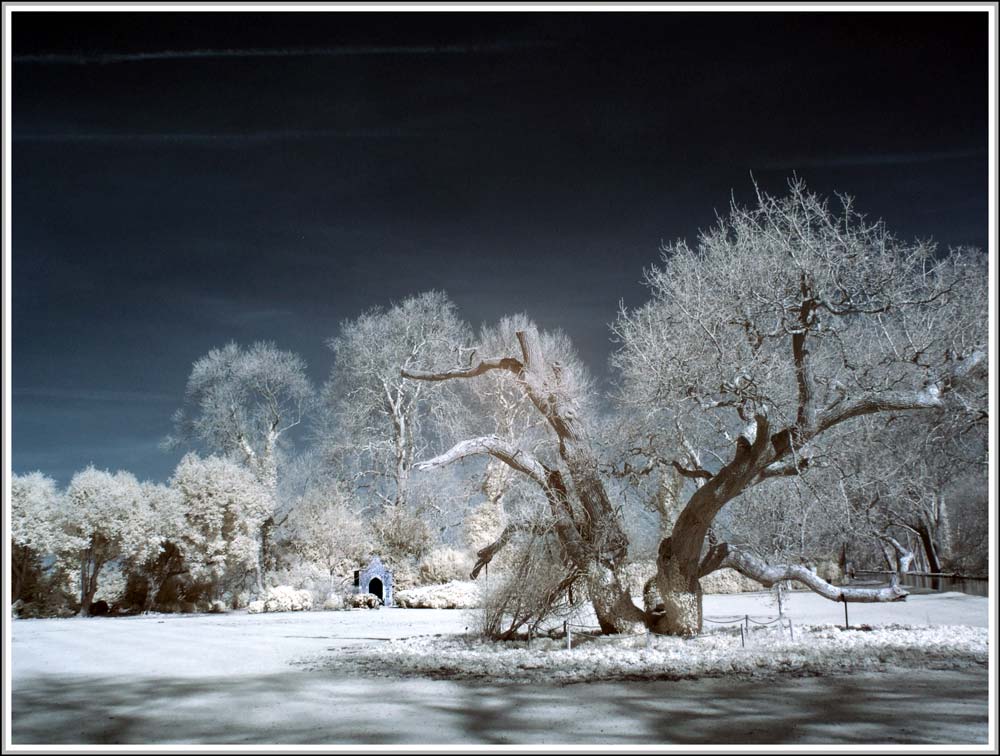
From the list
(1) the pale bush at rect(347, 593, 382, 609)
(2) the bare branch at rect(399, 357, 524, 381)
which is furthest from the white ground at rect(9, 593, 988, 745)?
(1) the pale bush at rect(347, 593, 382, 609)

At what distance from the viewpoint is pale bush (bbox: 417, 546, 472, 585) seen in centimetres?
2067

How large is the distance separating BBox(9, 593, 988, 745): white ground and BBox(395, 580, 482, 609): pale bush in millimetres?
9365

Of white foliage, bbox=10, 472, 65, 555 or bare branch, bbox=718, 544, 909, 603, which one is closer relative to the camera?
bare branch, bbox=718, 544, 909, 603

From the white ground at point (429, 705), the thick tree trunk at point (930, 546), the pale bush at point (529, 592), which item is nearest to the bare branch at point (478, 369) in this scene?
the pale bush at point (529, 592)

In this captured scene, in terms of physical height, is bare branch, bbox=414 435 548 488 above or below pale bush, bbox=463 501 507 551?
above

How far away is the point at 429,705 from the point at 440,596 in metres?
13.3

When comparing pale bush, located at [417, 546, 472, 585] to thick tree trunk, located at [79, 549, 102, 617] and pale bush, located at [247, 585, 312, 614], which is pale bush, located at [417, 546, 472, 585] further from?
thick tree trunk, located at [79, 549, 102, 617]

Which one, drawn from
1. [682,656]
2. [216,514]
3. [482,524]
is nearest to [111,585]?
[216,514]

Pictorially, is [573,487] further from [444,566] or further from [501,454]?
[444,566]

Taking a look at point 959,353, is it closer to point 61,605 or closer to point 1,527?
point 1,527

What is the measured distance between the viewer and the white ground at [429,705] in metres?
5.08

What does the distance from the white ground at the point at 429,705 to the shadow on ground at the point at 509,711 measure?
0.01m

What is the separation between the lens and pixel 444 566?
68.0 feet

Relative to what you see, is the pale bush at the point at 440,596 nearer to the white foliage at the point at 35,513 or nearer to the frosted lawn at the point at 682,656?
the white foliage at the point at 35,513
